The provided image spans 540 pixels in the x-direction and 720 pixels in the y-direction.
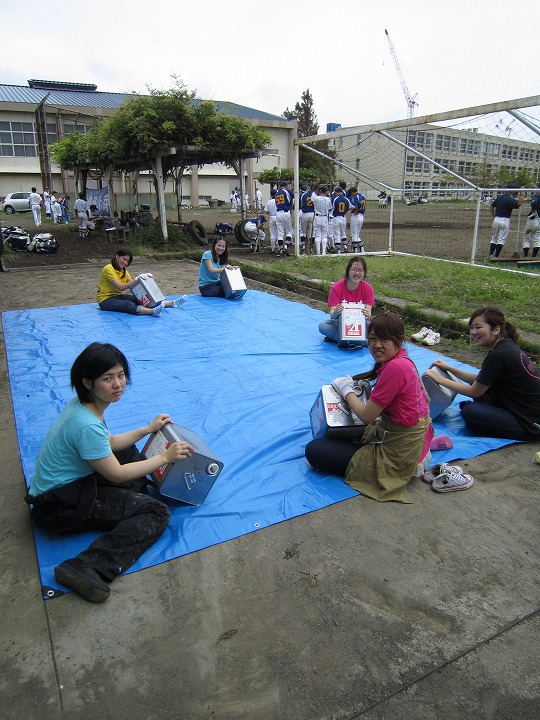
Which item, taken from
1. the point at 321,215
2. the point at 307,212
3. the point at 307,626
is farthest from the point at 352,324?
the point at 307,212

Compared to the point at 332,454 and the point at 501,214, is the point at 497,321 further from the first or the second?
the point at 501,214

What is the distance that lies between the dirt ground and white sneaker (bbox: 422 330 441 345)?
25.1ft

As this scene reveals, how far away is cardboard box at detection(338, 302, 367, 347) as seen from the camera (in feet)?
20.3

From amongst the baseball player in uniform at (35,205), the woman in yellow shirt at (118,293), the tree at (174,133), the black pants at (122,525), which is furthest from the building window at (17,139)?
the black pants at (122,525)

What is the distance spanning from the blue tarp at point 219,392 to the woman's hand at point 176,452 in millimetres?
431

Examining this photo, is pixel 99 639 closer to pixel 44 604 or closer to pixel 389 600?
pixel 44 604

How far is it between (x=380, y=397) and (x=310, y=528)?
858 millimetres

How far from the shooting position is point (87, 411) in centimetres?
271

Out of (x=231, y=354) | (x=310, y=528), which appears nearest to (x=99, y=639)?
(x=310, y=528)

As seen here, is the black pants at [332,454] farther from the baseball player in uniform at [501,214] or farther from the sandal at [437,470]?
the baseball player in uniform at [501,214]

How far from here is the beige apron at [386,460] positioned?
10.8ft

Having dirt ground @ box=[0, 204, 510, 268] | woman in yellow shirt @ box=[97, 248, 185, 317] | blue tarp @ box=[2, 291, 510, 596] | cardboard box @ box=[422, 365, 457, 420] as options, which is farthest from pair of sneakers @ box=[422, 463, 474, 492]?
dirt ground @ box=[0, 204, 510, 268]

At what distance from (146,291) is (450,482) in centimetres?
574

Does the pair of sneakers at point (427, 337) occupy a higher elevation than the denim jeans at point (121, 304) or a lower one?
lower
